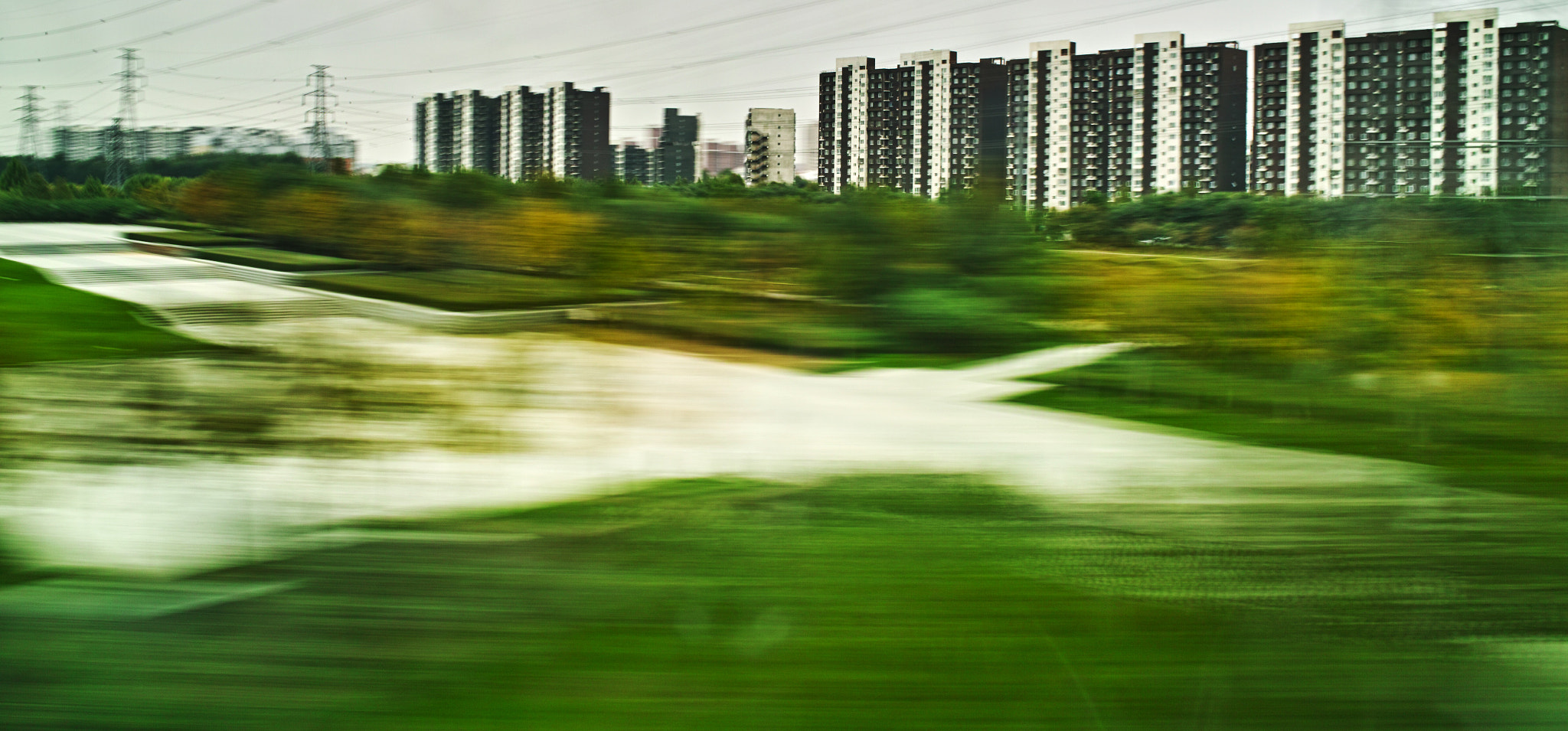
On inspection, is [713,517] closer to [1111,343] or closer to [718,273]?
[718,273]

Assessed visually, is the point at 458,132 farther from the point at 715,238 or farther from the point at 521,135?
the point at 715,238

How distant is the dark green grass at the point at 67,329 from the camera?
3918mm

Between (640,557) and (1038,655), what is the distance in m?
1.23

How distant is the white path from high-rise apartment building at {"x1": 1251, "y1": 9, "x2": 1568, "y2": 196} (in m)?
1.17

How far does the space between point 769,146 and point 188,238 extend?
2.42 metres

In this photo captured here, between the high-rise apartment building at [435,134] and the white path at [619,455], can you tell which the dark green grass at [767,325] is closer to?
the white path at [619,455]

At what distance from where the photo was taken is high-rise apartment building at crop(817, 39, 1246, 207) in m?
4.53

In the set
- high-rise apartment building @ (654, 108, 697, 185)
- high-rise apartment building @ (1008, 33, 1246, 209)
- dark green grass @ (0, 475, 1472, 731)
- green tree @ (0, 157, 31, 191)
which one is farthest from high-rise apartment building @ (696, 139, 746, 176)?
green tree @ (0, 157, 31, 191)

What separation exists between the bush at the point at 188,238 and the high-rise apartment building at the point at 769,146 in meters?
2.11

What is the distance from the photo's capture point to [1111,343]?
→ 4.39 m

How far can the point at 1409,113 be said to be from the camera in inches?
173

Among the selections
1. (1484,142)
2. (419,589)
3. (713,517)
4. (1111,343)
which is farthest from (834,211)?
(1484,142)

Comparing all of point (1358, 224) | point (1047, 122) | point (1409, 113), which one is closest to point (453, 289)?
point (1047, 122)

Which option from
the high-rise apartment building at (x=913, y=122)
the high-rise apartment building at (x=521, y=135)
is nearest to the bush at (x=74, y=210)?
the high-rise apartment building at (x=521, y=135)
